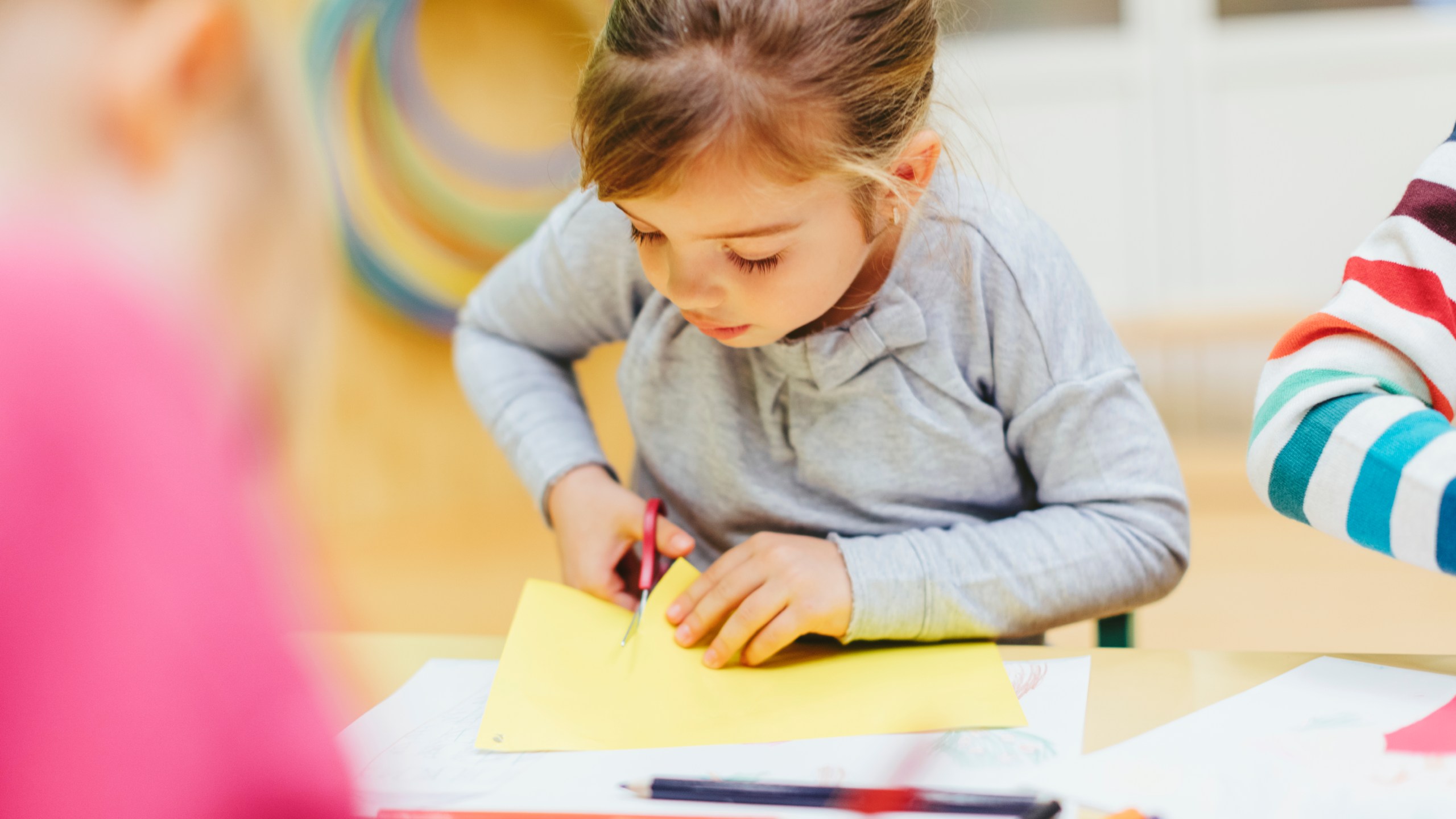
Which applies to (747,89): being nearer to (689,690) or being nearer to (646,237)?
(646,237)

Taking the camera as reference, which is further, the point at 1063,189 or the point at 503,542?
the point at 1063,189

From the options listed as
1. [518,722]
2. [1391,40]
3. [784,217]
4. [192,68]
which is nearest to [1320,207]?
[1391,40]

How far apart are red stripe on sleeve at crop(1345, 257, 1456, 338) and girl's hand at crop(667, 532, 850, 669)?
33cm

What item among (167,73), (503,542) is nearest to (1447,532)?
(167,73)

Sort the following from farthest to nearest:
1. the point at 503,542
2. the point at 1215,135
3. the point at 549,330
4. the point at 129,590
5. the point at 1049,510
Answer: the point at 1215,135 < the point at 503,542 < the point at 549,330 < the point at 1049,510 < the point at 129,590

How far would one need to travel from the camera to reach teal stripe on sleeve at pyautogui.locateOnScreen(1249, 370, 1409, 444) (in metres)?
0.59

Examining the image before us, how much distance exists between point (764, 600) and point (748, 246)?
19 cm

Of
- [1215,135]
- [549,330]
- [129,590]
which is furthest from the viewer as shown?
[1215,135]

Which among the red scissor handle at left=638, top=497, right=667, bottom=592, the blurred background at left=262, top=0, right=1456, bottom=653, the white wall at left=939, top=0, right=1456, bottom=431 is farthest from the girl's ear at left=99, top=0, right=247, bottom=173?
the white wall at left=939, top=0, right=1456, bottom=431

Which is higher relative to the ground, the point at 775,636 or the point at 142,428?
the point at 142,428

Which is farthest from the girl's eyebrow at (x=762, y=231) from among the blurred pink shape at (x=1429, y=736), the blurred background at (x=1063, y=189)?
the blurred background at (x=1063, y=189)

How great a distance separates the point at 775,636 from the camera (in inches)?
23.9

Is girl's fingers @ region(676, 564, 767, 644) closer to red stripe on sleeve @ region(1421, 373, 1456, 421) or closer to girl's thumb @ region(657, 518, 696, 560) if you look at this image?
girl's thumb @ region(657, 518, 696, 560)

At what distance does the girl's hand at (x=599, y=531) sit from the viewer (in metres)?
0.70
